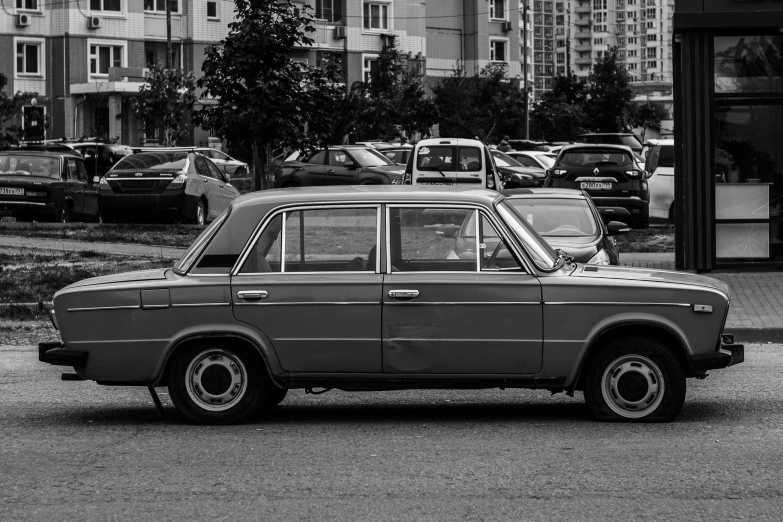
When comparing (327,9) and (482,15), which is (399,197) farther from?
(482,15)

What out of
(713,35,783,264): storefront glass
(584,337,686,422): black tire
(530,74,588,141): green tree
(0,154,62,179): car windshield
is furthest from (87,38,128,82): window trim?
(584,337,686,422): black tire

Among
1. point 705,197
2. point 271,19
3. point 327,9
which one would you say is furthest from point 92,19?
point 705,197

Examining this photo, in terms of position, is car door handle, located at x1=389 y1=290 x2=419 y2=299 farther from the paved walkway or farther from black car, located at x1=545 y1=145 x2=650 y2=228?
black car, located at x1=545 y1=145 x2=650 y2=228

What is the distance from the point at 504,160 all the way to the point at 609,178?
16583 millimetres

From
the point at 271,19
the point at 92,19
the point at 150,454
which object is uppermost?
the point at 92,19

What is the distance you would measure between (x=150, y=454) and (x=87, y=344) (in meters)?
1.08

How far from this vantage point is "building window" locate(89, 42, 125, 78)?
69.2 meters

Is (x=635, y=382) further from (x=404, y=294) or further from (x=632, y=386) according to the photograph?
(x=404, y=294)

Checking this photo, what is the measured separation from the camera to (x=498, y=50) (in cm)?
9769

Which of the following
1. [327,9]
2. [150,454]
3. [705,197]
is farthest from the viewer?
[327,9]

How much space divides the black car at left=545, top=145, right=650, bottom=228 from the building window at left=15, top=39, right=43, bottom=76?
1872 inches

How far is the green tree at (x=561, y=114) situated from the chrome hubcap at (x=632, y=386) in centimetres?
6492

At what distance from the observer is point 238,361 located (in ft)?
26.7

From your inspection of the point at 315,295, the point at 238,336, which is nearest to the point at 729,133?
the point at 315,295
